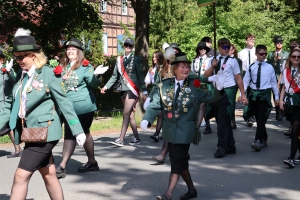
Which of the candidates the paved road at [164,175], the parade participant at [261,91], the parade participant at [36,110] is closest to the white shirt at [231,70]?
the parade participant at [261,91]

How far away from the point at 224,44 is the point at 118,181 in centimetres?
299

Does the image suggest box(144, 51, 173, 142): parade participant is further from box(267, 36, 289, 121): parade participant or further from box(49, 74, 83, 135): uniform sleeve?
box(267, 36, 289, 121): parade participant

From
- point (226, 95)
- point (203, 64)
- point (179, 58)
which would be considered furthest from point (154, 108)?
point (203, 64)

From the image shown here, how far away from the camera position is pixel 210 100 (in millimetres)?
5984

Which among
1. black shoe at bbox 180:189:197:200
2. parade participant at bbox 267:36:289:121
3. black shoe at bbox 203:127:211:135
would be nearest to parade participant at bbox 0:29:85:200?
black shoe at bbox 180:189:197:200

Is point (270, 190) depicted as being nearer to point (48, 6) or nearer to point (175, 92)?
point (175, 92)

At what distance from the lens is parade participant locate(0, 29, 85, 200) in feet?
15.9

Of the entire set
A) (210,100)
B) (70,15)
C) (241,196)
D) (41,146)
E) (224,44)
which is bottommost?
(241,196)

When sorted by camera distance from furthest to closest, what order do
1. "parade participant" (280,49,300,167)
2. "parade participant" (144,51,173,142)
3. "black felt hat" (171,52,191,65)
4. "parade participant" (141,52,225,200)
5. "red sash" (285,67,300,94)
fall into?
1. "red sash" (285,67,300,94)
2. "parade participant" (280,49,300,167)
3. "parade participant" (144,51,173,142)
4. "black felt hat" (171,52,191,65)
5. "parade participant" (141,52,225,200)

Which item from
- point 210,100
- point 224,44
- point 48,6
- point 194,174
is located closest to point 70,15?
point 48,6

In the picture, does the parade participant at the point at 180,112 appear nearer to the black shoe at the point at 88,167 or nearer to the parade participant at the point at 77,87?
the parade participant at the point at 77,87

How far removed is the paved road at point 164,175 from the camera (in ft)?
21.2

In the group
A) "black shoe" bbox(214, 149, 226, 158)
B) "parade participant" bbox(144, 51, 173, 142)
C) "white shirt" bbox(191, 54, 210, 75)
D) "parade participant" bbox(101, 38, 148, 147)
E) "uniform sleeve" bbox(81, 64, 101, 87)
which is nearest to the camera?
"parade participant" bbox(144, 51, 173, 142)

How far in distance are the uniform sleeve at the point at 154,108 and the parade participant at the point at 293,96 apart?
2.65m
